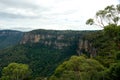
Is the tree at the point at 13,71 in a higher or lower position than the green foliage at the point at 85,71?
lower

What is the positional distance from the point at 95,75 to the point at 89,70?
3.22 ft

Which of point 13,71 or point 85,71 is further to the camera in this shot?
point 13,71

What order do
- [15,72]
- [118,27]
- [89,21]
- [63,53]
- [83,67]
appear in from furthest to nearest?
[63,53]
[15,72]
[89,21]
[118,27]
[83,67]

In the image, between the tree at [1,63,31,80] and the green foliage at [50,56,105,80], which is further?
the tree at [1,63,31,80]

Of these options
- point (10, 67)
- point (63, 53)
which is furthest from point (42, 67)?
point (10, 67)

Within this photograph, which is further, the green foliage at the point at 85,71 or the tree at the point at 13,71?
the tree at the point at 13,71

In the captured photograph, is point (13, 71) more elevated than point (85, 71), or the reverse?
point (85, 71)

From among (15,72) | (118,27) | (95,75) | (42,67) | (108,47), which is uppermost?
(118,27)

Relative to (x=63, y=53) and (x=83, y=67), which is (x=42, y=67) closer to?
(x=63, y=53)

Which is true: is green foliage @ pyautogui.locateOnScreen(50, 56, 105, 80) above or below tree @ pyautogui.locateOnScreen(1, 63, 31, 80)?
above

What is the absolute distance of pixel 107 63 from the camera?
37.7 meters

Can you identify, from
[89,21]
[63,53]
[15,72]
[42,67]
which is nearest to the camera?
[89,21]

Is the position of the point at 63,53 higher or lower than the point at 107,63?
lower

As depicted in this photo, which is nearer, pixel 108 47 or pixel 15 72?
pixel 108 47
